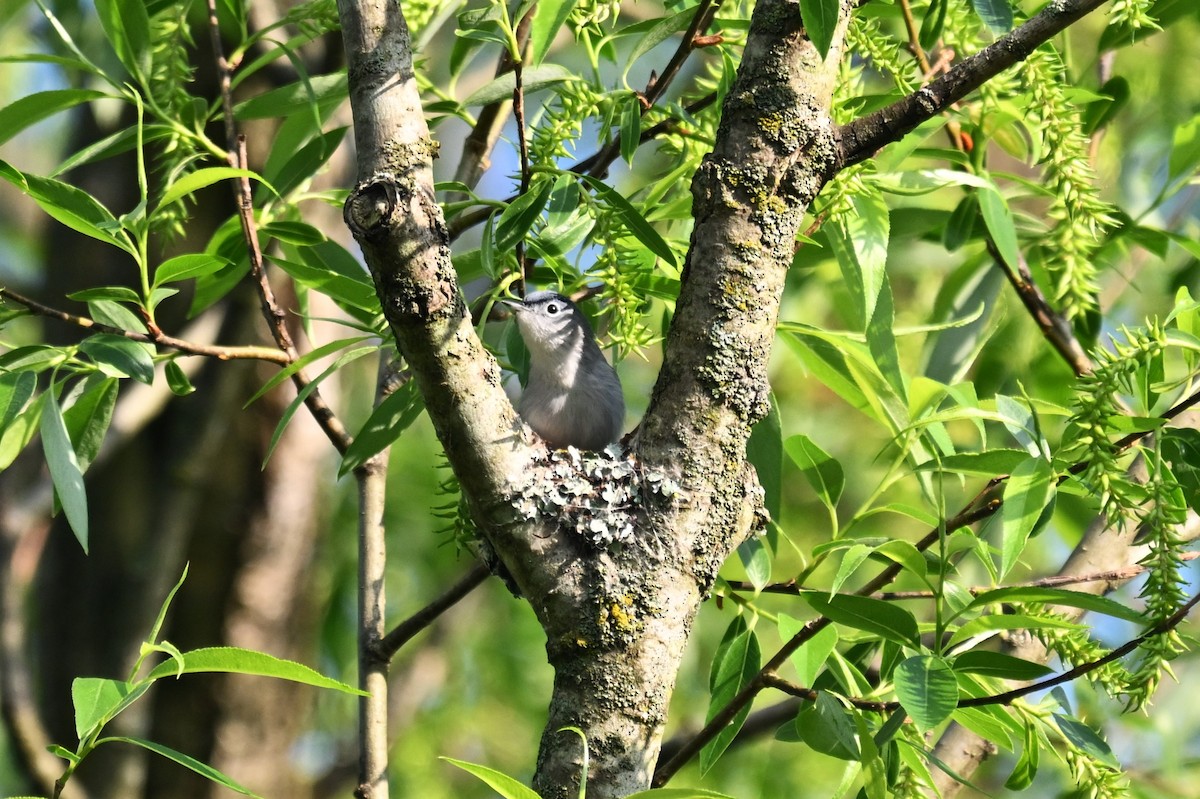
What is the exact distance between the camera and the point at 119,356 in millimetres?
1697

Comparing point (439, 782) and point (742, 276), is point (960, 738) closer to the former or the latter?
point (742, 276)

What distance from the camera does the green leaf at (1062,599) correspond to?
1.38m

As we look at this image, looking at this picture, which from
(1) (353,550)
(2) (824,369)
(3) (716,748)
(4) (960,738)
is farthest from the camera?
(1) (353,550)

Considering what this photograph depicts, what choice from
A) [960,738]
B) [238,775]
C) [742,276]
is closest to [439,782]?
[238,775]

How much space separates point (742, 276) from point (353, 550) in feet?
14.2

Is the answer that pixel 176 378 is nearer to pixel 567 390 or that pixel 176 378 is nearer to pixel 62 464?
pixel 62 464

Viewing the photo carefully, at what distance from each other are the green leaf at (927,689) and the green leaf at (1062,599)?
15 cm

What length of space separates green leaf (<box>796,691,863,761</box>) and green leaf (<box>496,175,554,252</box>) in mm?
740

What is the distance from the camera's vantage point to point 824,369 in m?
1.96

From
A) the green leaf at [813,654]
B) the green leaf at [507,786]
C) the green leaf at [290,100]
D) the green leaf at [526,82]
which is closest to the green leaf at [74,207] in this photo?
the green leaf at [290,100]

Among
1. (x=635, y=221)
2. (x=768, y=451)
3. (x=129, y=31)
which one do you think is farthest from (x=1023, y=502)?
(x=129, y=31)

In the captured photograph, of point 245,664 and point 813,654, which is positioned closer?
point 245,664

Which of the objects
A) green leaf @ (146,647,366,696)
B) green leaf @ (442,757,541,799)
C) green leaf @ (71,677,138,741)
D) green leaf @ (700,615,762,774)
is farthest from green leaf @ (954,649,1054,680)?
green leaf @ (71,677,138,741)

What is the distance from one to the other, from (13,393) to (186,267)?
0.30 meters
